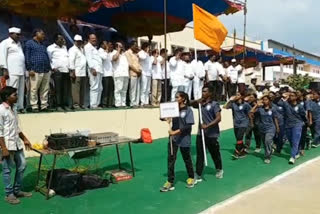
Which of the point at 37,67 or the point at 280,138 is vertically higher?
the point at 37,67

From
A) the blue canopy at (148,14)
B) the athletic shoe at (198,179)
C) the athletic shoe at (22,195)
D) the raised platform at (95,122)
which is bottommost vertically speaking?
the athletic shoe at (198,179)

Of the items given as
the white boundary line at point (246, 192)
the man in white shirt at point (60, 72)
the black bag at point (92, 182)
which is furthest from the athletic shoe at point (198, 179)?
the man in white shirt at point (60, 72)

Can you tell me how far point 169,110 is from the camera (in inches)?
269

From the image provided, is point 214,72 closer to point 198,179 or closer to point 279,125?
point 279,125

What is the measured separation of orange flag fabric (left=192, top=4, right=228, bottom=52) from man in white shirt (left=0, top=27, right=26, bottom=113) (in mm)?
3539

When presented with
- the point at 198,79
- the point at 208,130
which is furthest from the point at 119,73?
the point at 198,79

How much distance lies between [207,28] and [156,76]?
4.12 meters

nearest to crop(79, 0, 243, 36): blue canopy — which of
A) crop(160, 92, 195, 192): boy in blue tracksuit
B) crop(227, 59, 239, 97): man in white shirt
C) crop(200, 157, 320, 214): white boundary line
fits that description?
crop(227, 59, 239, 97): man in white shirt

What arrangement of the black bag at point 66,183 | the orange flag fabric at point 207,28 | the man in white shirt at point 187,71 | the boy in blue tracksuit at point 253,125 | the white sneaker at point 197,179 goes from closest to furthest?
the black bag at point 66,183, the white sneaker at point 197,179, the orange flag fabric at point 207,28, the boy in blue tracksuit at point 253,125, the man in white shirt at point 187,71

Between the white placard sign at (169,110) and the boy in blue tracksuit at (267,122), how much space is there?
374 cm

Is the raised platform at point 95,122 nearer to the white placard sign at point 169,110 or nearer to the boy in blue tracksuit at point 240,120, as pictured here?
the boy in blue tracksuit at point 240,120

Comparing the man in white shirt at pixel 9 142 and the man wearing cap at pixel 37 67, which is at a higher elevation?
the man wearing cap at pixel 37 67

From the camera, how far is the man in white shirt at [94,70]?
1008cm

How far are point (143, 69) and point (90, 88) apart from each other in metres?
1.96
